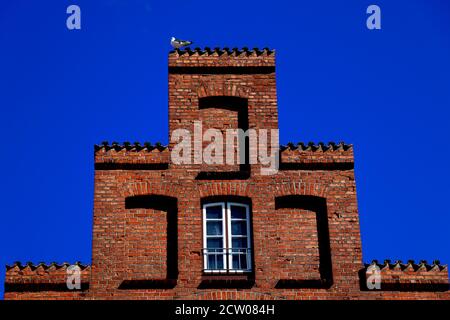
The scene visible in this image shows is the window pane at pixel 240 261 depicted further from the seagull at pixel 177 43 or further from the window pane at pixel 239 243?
the seagull at pixel 177 43

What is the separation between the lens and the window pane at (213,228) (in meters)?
21.2

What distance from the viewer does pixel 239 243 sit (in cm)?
2116

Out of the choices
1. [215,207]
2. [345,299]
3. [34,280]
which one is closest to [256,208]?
[215,207]

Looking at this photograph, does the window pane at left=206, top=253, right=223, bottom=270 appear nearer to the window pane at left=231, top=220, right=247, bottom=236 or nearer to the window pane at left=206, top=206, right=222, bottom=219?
the window pane at left=231, top=220, right=247, bottom=236

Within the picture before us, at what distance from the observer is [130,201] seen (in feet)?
70.8

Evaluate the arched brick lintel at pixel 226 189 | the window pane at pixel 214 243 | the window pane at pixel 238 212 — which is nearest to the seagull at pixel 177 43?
the arched brick lintel at pixel 226 189

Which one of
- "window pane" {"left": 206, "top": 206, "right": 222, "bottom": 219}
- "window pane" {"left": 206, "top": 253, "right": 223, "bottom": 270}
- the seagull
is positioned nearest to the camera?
"window pane" {"left": 206, "top": 253, "right": 223, "bottom": 270}

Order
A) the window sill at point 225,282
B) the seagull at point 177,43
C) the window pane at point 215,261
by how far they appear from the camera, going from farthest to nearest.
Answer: the seagull at point 177,43 < the window pane at point 215,261 < the window sill at point 225,282

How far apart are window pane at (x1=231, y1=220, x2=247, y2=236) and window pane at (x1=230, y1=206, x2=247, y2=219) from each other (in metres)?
0.14

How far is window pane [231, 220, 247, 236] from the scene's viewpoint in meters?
21.3

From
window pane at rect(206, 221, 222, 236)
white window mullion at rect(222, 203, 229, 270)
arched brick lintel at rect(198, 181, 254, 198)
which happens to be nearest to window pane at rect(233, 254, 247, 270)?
white window mullion at rect(222, 203, 229, 270)

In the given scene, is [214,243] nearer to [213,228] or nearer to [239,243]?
[213,228]
